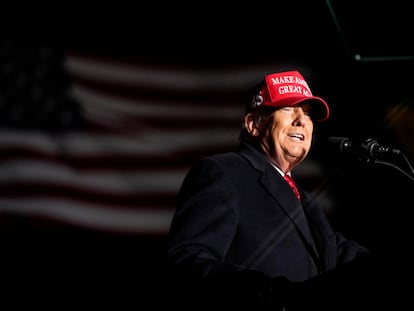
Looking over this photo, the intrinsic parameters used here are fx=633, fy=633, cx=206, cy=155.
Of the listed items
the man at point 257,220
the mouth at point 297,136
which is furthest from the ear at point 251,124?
the mouth at point 297,136

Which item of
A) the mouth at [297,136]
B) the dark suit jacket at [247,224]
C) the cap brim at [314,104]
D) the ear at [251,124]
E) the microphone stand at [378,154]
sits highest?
the cap brim at [314,104]

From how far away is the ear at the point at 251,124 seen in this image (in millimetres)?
2268

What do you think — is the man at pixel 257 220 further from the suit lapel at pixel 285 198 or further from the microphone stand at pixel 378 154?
the microphone stand at pixel 378 154

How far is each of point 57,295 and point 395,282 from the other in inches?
91.7

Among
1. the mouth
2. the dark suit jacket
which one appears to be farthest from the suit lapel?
the mouth

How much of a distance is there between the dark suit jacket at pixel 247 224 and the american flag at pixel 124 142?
1.73 m

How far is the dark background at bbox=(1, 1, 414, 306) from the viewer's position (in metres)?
3.08

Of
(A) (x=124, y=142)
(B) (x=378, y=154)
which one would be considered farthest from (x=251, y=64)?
(B) (x=378, y=154)

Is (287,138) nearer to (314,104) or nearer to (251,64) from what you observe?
(314,104)

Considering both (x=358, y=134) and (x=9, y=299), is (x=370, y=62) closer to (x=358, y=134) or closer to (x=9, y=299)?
(x=358, y=134)

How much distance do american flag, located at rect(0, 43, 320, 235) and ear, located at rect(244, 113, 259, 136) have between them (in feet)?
4.72

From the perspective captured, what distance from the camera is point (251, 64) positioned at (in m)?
3.83

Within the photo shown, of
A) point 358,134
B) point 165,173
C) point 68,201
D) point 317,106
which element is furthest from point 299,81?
point 68,201

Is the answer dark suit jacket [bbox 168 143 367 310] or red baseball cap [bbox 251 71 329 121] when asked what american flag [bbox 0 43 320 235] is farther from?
dark suit jacket [bbox 168 143 367 310]
